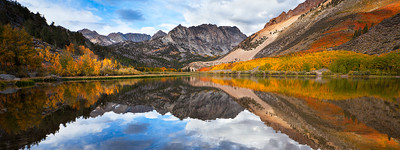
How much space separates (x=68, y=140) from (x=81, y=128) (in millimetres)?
2251

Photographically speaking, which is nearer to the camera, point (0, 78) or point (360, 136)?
point (360, 136)

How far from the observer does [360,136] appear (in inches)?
395

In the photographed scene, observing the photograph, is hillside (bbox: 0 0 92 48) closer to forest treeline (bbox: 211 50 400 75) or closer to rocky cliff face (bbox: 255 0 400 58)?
forest treeline (bbox: 211 50 400 75)

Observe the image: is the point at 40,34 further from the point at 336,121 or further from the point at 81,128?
the point at 336,121

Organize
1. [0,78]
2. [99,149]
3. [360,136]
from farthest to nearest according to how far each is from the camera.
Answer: [0,78]
[360,136]
[99,149]

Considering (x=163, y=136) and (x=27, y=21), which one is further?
(x=27, y=21)

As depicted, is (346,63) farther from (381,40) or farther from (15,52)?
(15,52)

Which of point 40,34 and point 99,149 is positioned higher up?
point 40,34

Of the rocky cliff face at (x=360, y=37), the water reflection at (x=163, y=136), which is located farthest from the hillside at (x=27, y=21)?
the rocky cliff face at (x=360, y=37)

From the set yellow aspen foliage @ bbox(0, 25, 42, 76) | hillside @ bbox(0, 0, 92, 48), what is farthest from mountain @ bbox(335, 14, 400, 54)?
hillside @ bbox(0, 0, 92, 48)

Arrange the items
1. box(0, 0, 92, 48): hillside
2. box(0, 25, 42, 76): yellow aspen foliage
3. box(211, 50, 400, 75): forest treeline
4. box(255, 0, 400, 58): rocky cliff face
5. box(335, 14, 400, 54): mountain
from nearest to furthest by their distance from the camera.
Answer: box(0, 25, 42, 76): yellow aspen foliage
box(211, 50, 400, 75): forest treeline
box(335, 14, 400, 54): mountain
box(0, 0, 92, 48): hillside
box(255, 0, 400, 58): rocky cliff face

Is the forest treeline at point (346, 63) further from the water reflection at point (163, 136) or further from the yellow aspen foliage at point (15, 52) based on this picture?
the yellow aspen foliage at point (15, 52)

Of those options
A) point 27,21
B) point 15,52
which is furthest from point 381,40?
point 27,21

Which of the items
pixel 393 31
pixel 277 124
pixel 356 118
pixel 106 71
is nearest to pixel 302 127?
pixel 277 124
